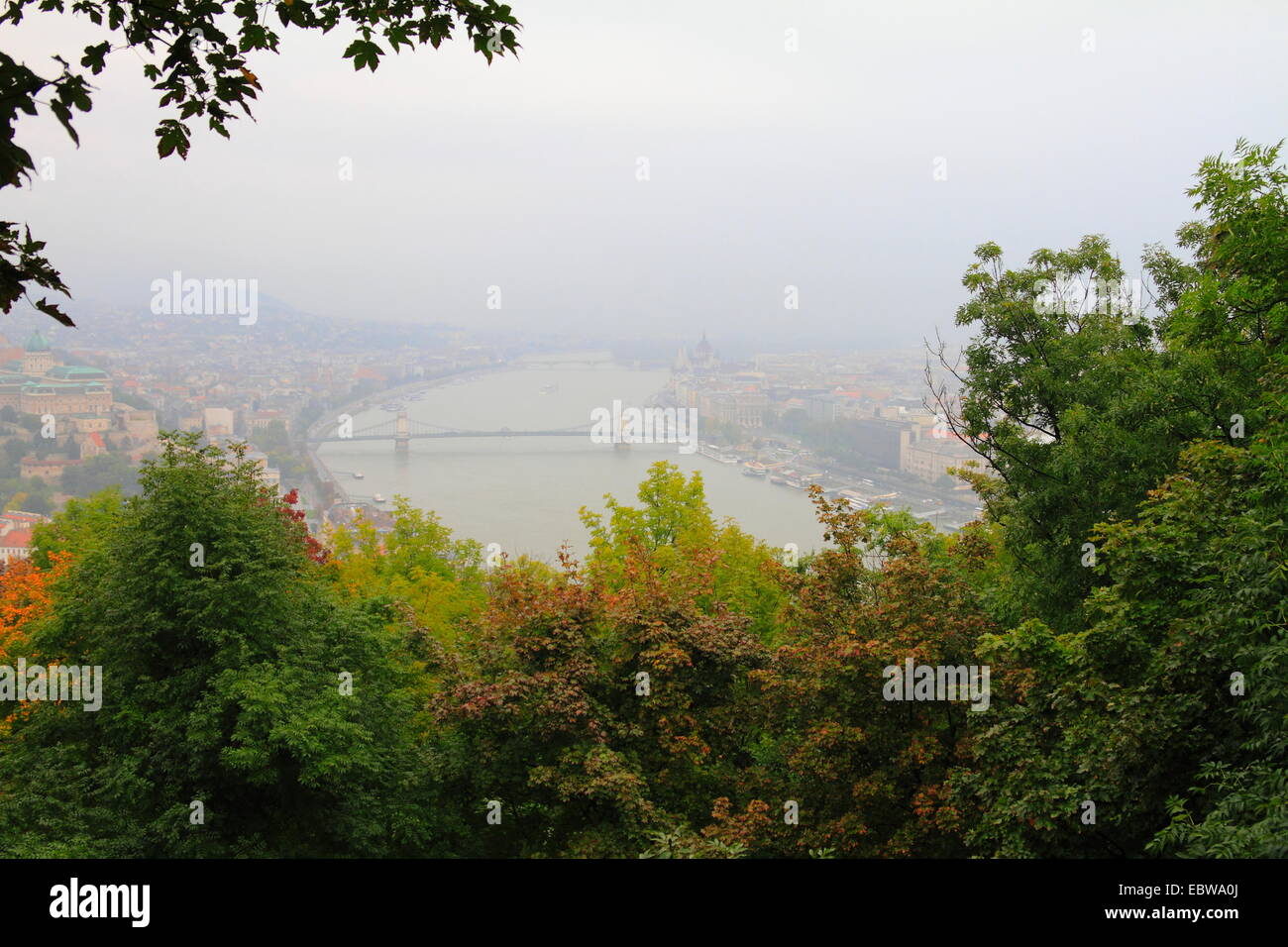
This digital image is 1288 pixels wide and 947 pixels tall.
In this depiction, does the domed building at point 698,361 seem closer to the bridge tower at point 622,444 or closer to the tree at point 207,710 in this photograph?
the bridge tower at point 622,444

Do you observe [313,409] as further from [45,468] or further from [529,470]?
[45,468]

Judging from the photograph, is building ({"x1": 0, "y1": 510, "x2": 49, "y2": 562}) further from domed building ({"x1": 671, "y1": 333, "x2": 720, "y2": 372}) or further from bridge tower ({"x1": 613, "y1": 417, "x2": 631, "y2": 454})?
domed building ({"x1": 671, "y1": 333, "x2": 720, "y2": 372})

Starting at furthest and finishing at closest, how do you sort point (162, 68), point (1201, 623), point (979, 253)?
point (979, 253)
point (1201, 623)
point (162, 68)

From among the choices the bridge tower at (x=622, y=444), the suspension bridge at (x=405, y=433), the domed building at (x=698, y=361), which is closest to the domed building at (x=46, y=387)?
the suspension bridge at (x=405, y=433)

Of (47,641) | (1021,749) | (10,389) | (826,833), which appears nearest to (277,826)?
(47,641)

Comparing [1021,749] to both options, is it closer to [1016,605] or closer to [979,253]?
[1016,605]
